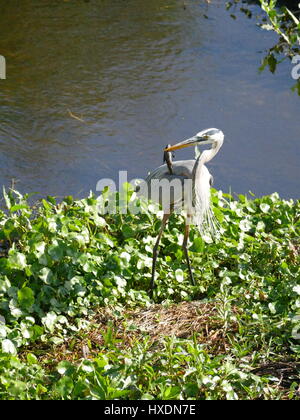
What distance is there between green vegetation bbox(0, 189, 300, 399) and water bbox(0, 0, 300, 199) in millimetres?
1232

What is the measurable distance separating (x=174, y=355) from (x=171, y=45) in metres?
5.58

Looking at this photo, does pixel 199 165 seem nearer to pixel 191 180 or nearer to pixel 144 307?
pixel 191 180

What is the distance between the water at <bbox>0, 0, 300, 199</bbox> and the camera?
6.06m

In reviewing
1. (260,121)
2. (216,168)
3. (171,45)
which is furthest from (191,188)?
(171,45)

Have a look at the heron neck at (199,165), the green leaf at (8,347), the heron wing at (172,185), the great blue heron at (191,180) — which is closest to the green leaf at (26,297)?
the green leaf at (8,347)

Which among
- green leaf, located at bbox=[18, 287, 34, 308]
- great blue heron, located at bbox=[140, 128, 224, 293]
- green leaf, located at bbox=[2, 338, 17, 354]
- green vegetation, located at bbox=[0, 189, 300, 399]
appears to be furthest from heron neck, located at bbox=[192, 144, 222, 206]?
green leaf, located at bbox=[2, 338, 17, 354]

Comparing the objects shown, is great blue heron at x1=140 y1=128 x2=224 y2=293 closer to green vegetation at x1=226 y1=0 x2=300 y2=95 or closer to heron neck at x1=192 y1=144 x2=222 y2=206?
heron neck at x1=192 y1=144 x2=222 y2=206

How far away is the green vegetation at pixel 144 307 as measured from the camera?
10.2ft

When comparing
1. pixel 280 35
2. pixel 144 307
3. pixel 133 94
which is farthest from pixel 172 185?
pixel 133 94

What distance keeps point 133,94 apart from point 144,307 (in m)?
3.60

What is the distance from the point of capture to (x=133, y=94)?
23.4 ft

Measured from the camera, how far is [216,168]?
20.0 ft

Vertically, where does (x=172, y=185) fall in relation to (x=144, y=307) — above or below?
above

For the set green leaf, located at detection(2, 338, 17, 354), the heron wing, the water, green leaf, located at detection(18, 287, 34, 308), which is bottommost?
green leaf, located at detection(2, 338, 17, 354)
